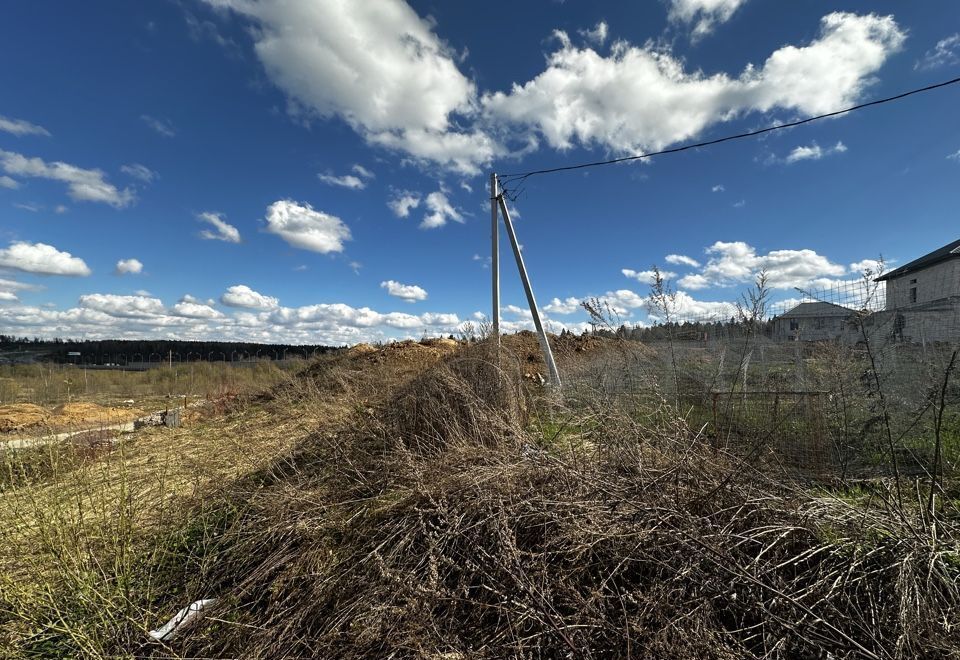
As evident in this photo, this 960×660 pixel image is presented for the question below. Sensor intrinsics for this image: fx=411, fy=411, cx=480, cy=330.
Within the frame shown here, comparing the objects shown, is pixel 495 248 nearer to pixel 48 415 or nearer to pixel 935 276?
pixel 48 415

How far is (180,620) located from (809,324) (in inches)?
270

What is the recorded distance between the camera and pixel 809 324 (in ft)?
17.3

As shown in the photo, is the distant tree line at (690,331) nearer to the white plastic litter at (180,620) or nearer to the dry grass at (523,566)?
the dry grass at (523,566)

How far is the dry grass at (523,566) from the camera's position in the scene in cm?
174

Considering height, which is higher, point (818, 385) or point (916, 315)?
point (916, 315)

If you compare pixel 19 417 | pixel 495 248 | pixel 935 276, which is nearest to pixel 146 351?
pixel 19 417

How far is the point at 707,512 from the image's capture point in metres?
2.29

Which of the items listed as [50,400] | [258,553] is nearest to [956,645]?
[258,553]

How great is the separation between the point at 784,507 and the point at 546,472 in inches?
50.9

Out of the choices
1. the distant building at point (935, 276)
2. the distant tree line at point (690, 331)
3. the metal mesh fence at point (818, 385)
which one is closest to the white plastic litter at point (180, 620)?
the metal mesh fence at point (818, 385)

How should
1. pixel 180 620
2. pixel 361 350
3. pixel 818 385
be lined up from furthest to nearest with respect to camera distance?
1. pixel 361 350
2. pixel 818 385
3. pixel 180 620

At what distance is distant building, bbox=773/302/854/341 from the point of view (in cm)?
472

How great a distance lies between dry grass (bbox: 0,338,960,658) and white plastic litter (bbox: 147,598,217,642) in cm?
8

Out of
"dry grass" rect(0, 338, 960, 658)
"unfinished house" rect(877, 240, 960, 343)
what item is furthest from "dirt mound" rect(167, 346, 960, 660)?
"unfinished house" rect(877, 240, 960, 343)
